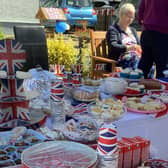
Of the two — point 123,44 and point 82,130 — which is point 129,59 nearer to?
point 123,44

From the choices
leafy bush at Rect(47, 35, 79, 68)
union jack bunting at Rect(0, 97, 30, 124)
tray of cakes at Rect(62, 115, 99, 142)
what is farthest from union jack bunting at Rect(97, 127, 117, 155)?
leafy bush at Rect(47, 35, 79, 68)

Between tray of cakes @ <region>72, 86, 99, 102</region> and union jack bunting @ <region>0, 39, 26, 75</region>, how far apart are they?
43cm

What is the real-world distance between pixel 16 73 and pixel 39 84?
1.36 feet

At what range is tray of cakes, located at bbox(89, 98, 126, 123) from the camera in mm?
1063

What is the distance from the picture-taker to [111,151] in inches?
29.8

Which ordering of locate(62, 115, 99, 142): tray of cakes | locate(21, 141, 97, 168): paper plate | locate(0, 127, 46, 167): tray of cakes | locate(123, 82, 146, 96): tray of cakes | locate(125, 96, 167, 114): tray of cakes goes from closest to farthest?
1. locate(21, 141, 97, 168): paper plate
2. locate(0, 127, 46, 167): tray of cakes
3. locate(62, 115, 99, 142): tray of cakes
4. locate(125, 96, 167, 114): tray of cakes
5. locate(123, 82, 146, 96): tray of cakes

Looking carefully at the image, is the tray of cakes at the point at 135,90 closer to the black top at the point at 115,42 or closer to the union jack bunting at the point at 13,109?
the union jack bunting at the point at 13,109

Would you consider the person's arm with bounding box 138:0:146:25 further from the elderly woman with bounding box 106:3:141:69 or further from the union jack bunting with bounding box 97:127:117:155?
the union jack bunting with bounding box 97:127:117:155

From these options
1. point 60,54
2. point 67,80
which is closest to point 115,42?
point 60,54

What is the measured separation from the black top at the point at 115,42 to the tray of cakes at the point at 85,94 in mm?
1800

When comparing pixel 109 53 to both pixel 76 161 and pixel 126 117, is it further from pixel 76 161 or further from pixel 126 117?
pixel 76 161

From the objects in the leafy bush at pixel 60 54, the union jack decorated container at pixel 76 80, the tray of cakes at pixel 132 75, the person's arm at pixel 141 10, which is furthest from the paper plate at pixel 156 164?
the leafy bush at pixel 60 54

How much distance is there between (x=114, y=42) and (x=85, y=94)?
189 centimetres

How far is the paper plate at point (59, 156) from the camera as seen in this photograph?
75 centimetres
